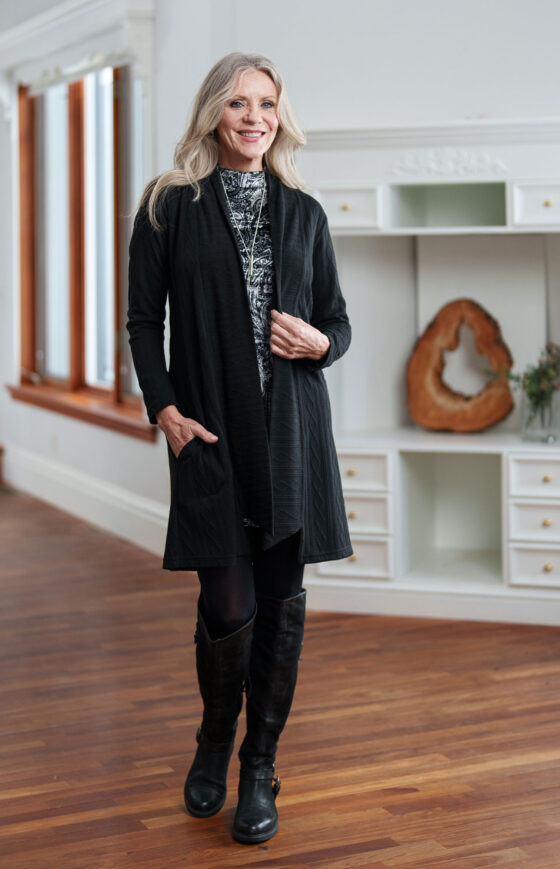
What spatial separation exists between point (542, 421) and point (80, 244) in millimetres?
3272

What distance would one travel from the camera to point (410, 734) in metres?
3.04

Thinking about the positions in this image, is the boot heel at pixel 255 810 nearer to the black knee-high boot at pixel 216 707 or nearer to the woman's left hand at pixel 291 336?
the black knee-high boot at pixel 216 707

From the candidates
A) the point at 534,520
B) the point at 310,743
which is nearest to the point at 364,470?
the point at 534,520

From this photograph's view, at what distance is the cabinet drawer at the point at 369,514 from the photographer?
4.14 meters

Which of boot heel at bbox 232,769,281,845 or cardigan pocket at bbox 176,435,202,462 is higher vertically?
cardigan pocket at bbox 176,435,202,462

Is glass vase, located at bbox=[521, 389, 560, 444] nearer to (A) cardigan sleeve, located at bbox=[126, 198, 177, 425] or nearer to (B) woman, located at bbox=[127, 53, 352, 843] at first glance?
(B) woman, located at bbox=[127, 53, 352, 843]

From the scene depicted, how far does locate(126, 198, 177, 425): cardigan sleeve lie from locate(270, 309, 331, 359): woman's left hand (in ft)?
0.75

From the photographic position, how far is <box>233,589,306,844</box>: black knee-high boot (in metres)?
2.41

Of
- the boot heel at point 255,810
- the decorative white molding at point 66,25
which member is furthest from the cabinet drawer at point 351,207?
the boot heel at point 255,810

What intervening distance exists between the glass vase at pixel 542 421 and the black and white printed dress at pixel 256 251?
2018 mm

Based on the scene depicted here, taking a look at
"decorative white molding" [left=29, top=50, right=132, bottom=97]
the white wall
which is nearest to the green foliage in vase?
the white wall

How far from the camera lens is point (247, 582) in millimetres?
2355

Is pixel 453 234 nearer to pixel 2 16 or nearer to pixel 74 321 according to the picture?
pixel 74 321

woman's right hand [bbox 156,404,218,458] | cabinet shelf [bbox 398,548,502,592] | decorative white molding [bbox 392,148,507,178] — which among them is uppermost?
decorative white molding [bbox 392,148,507,178]
